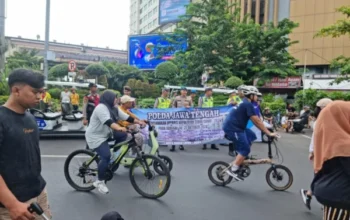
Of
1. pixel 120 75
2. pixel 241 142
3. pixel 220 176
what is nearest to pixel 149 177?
pixel 220 176

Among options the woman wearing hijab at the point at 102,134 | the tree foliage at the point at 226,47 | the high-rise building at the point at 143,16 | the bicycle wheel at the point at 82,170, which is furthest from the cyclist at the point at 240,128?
the high-rise building at the point at 143,16

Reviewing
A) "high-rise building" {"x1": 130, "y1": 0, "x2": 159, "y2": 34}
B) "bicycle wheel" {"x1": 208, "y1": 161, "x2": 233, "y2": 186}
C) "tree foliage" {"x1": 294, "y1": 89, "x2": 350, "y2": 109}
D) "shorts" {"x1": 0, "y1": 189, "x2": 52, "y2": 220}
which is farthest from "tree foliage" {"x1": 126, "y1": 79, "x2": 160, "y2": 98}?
"high-rise building" {"x1": 130, "y1": 0, "x2": 159, "y2": 34}

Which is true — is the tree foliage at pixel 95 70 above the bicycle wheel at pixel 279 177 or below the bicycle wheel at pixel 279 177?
above

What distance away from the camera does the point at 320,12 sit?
39.2 metres

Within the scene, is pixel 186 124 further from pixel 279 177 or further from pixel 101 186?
pixel 101 186

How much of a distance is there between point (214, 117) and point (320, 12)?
111ft

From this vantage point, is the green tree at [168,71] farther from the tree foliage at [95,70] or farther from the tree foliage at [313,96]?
the tree foliage at [313,96]

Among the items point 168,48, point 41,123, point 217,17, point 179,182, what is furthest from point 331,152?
point 168,48

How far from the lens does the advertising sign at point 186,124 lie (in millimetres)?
10562

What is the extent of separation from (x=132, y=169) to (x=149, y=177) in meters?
0.31

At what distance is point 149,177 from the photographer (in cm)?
570

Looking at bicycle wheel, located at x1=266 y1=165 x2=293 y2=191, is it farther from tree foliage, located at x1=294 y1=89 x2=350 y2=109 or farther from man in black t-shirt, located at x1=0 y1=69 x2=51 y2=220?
tree foliage, located at x1=294 y1=89 x2=350 y2=109

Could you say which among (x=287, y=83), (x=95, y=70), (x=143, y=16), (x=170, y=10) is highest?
(x=143, y=16)

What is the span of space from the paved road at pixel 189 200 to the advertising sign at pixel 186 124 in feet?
8.47
